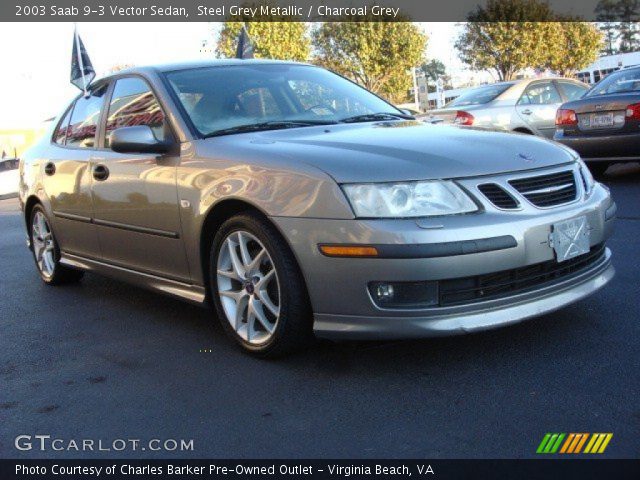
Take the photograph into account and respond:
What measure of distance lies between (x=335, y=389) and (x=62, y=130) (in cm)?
331

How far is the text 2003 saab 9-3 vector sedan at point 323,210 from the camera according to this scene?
10.7 ft

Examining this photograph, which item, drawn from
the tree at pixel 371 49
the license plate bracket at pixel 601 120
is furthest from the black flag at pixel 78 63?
the tree at pixel 371 49

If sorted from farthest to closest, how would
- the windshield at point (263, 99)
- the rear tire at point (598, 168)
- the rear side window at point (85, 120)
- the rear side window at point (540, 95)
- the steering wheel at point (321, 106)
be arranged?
the rear side window at point (540, 95) → the rear tire at point (598, 168) → the rear side window at point (85, 120) → the steering wheel at point (321, 106) → the windshield at point (263, 99)

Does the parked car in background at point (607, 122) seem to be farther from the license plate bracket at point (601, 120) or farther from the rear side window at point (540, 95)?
the rear side window at point (540, 95)

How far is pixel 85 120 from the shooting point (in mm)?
5273

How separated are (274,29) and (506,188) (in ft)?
99.3

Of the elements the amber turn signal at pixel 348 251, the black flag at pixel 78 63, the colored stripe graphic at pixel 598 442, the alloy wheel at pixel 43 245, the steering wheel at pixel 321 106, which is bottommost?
the colored stripe graphic at pixel 598 442

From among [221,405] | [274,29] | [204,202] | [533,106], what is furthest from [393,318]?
[274,29]

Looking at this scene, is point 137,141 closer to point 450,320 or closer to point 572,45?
point 450,320

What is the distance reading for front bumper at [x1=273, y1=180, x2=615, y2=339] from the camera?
10.5 ft

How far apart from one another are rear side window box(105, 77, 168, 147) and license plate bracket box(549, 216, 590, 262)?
2.12m

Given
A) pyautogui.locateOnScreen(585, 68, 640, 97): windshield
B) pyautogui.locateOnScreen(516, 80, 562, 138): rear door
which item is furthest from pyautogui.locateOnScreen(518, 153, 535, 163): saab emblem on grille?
pyautogui.locateOnScreen(516, 80, 562, 138): rear door

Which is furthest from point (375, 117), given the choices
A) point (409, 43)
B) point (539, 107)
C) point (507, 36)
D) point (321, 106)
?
point (507, 36)

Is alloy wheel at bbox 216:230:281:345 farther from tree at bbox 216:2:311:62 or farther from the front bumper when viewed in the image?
tree at bbox 216:2:311:62
